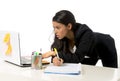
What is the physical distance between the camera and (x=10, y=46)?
192 centimetres

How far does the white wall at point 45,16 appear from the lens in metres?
2.91

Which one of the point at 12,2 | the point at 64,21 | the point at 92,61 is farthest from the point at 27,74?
the point at 12,2

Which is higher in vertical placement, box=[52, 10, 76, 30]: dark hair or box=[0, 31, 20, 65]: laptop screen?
box=[52, 10, 76, 30]: dark hair

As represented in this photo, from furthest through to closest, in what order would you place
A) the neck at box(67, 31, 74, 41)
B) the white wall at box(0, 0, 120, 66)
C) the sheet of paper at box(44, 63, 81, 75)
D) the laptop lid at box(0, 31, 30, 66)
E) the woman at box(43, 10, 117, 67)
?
the white wall at box(0, 0, 120, 66)
the neck at box(67, 31, 74, 41)
the woman at box(43, 10, 117, 67)
the laptop lid at box(0, 31, 30, 66)
the sheet of paper at box(44, 63, 81, 75)

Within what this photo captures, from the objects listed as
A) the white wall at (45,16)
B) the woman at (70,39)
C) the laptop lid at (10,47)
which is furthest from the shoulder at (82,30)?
the white wall at (45,16)

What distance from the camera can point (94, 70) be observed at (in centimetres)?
178

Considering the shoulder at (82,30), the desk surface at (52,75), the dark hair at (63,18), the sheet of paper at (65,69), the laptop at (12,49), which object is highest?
the dark hair at (63,18)

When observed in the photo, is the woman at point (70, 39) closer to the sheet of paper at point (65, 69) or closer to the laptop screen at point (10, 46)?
the sheet of paper at point (65, 69)

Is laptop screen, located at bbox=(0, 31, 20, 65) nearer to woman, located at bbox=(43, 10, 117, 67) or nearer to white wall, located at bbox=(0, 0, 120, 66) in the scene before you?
woman, located at bbox=(43, 10, 117, 67)

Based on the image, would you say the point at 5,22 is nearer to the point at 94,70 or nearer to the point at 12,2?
the point at 12,2

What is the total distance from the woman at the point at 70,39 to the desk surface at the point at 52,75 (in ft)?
0.56

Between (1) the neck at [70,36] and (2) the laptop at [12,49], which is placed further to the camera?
(1) the neck at [70,36]

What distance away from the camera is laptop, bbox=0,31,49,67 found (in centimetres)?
183

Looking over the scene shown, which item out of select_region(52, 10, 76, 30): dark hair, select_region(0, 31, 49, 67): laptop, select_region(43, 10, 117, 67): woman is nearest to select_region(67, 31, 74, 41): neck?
select_region(43, 10, 117, 67): woman
